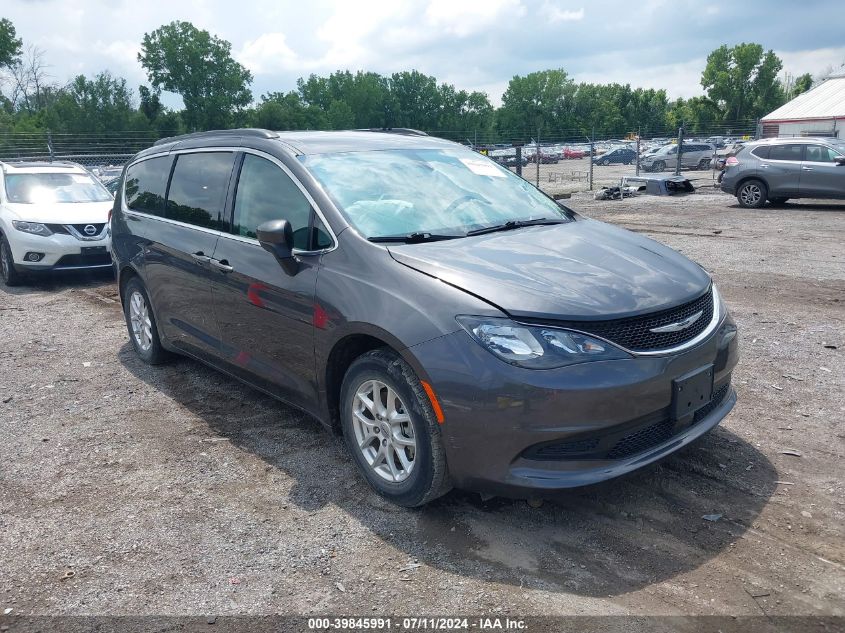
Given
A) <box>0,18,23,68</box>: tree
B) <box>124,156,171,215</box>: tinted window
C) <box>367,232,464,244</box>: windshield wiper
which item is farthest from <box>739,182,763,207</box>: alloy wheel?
<box>0,18,23,68</box>: tree

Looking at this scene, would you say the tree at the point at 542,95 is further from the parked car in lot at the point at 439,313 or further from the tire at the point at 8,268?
the parked car in lot at the point at 439,313

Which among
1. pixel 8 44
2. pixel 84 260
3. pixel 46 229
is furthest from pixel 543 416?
pixel 8 44

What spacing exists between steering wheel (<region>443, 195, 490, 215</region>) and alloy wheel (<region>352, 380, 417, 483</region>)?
1.19 meters

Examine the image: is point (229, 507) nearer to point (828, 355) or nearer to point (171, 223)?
point (171, 223)

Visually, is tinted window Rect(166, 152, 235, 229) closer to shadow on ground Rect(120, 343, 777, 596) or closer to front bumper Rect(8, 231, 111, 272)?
shadow on ground Rect(120, 343, 777, 596)

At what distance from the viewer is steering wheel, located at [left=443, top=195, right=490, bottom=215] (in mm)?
4208

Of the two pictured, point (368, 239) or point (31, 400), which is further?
point (31, 400)

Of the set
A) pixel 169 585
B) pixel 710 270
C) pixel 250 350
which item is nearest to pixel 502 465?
pixel 169 585

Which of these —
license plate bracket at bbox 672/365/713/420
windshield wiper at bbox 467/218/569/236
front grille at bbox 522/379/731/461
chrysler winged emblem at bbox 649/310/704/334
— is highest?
windshield wiper at bbox 467/218/569/236

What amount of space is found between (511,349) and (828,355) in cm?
379

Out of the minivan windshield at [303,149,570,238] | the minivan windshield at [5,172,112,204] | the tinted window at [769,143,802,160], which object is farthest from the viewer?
the tinted window at [769,143,802,160]

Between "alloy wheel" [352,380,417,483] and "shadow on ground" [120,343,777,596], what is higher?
"alloy wheel" [352,380,417,483]

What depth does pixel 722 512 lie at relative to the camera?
3469mm

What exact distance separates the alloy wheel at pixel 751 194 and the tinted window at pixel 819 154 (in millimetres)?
1178
